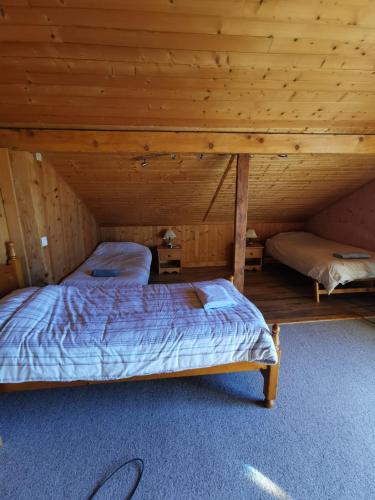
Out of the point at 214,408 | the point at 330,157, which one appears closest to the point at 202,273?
the point at 330,157

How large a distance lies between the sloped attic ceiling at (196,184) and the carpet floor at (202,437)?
2429mm

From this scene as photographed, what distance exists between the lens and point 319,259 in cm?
351

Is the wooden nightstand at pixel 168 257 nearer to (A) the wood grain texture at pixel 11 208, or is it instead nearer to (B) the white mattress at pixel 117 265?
(B) the white mattress at pixel 117 265

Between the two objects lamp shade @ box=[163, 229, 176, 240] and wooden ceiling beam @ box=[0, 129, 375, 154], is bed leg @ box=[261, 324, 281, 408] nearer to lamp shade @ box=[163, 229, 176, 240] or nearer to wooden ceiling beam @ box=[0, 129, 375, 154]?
wooden ceiling beam @ box=[0, 129, 375, 154]

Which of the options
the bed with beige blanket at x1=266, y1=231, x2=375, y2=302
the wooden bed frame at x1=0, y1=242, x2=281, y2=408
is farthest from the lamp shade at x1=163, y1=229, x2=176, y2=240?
the wooden bed frame at x1=0, y1=242, x2=281, y2=408

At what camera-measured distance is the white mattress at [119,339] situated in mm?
1472

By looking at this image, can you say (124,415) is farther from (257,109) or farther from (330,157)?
(330,157)

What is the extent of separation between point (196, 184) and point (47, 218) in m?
1.99

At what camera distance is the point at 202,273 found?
4621mm

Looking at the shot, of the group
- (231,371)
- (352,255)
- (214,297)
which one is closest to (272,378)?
(231,371)

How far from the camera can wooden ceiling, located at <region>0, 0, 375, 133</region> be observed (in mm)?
1514

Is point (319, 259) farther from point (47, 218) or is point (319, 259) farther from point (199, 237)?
point (47, 218)

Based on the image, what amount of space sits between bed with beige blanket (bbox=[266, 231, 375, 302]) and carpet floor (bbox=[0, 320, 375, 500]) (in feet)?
4.36

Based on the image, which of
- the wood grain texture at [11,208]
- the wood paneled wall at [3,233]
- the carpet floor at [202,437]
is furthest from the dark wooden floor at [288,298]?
the wood paneled wall at [3,233]
